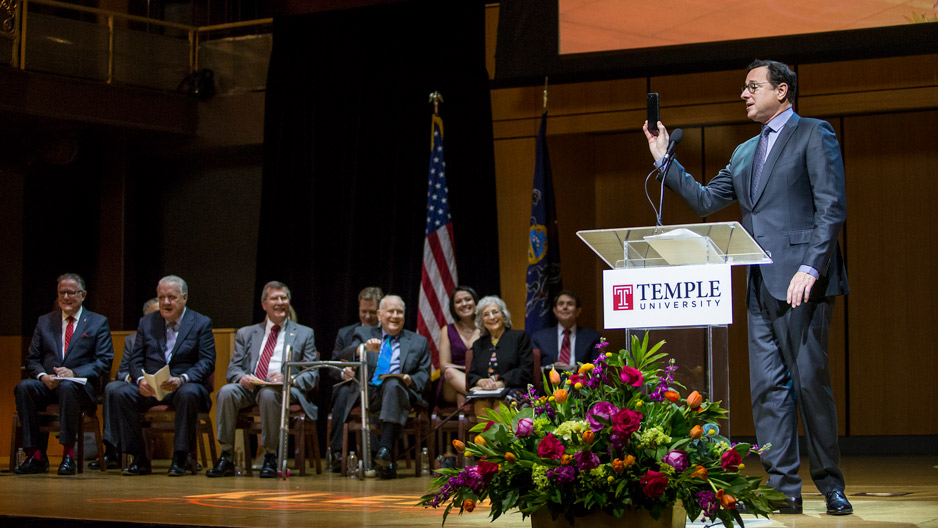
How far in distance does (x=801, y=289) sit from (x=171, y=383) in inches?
167

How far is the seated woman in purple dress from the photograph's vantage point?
659cm

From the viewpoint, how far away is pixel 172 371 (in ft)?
21.5

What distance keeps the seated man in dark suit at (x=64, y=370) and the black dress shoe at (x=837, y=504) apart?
464cm

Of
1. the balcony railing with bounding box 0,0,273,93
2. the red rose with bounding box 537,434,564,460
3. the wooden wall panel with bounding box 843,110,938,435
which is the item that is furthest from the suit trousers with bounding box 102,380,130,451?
the wooden wall panel with bounding box 843,110,938,435

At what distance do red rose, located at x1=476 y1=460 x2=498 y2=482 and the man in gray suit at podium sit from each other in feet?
3.40

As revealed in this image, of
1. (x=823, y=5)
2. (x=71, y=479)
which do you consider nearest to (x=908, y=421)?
(x=823, y=5)

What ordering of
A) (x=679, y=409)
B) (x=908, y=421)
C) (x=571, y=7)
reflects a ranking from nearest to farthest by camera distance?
(x=679, y=409), (x=571, y=7), (x=908, y=421)

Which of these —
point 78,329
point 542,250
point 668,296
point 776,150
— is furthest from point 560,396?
point 78,329

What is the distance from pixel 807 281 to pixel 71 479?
4.38m

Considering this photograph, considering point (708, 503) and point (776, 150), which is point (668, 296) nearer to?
point (776, 150)

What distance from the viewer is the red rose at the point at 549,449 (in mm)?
2490

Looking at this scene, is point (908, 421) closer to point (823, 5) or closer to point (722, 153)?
point (722, 153)

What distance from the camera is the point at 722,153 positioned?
26.8 ft

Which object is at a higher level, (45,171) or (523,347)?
(45,171)
